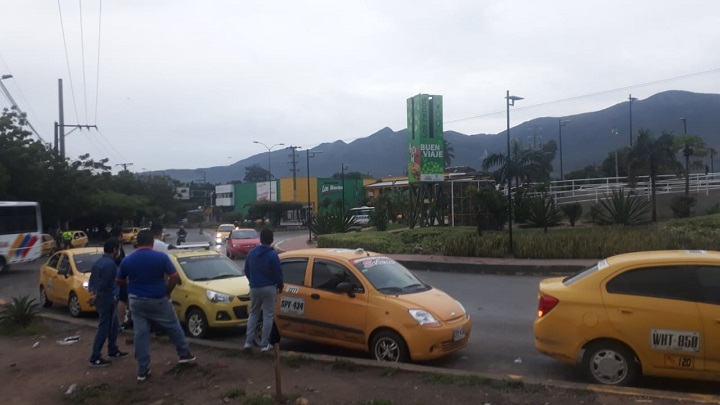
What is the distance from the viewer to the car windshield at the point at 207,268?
36.1 feet

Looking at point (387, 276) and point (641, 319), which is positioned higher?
point (387, 276)

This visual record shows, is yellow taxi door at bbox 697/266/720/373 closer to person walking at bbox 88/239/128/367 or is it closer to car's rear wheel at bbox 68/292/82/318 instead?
person walking at bbox 88/239/128/367

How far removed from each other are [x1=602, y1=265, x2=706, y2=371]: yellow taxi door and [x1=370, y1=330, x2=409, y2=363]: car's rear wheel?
2424 mm

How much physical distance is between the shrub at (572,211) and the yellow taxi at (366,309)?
70.8ft

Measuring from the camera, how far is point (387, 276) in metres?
8.98

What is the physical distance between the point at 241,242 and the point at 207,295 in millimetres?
20046

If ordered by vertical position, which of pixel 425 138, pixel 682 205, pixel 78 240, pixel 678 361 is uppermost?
pixel 425 138

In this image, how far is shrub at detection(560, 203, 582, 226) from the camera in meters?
29.2

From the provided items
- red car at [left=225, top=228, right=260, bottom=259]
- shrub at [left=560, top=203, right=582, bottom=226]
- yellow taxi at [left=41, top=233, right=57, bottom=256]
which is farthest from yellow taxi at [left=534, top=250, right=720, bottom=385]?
yellow taxi at [left=41, top=233, right=57, bottom=256]

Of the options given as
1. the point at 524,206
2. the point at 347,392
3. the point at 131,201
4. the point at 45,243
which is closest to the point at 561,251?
the point at 524,206

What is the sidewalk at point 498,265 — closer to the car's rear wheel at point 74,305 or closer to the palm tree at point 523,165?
the car's rear wheel at point 74,305

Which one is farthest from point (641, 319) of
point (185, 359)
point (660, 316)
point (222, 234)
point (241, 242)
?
point (222, 234)

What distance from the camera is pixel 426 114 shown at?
31.3 m

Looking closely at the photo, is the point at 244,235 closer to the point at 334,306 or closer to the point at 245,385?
the point at 334,306
